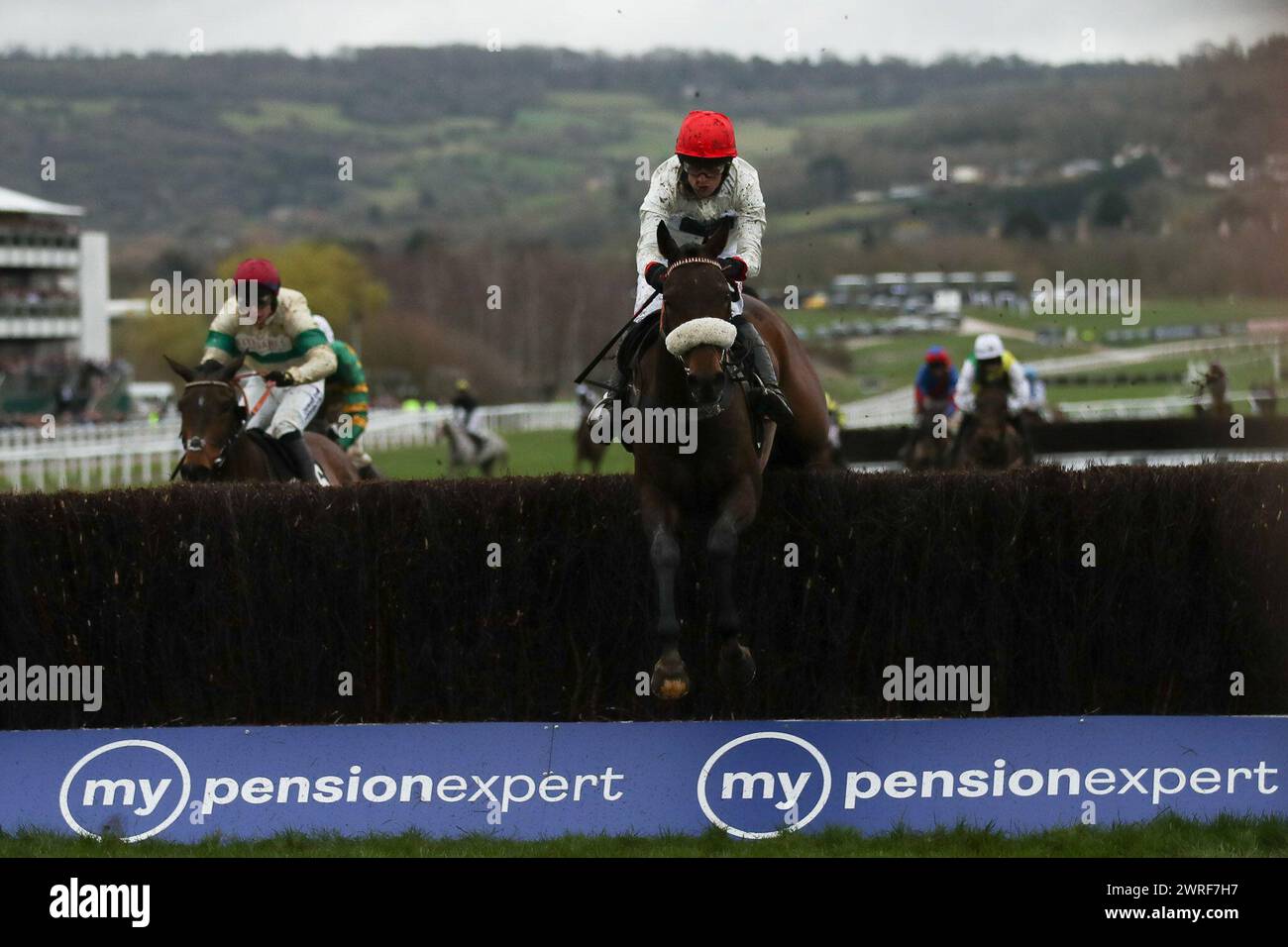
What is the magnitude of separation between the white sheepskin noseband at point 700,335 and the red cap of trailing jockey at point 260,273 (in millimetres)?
3608

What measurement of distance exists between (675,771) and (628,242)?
63771 mm

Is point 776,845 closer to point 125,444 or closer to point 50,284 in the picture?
point 125,444

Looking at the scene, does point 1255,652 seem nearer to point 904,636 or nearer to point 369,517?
point 904,636

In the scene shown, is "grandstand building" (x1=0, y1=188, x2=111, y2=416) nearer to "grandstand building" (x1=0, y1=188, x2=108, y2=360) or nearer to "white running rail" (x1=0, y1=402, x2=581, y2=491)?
"grandstand building" (x1=0, y1=188, x2=108, y2=360)

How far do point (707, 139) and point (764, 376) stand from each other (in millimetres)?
964

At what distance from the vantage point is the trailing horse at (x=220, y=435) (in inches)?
374

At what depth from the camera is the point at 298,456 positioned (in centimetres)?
1014

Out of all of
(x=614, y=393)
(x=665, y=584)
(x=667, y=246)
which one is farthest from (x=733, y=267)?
(x=665, y=584)

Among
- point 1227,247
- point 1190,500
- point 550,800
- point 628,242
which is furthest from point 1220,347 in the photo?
point 628,242

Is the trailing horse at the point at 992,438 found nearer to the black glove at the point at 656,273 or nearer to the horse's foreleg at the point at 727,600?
the horse's foreleg at the point at 727,600

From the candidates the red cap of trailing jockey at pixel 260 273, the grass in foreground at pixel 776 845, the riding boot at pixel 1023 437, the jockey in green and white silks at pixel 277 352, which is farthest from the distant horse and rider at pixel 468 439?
the grass in foreground at pixel 776 845

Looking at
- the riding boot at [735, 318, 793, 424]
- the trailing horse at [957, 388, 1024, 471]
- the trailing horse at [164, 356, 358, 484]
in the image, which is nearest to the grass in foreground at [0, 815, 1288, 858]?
the riding boot at [735, 318, 793, 424]

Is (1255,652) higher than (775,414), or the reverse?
(775,414)

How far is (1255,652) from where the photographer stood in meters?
7.74
